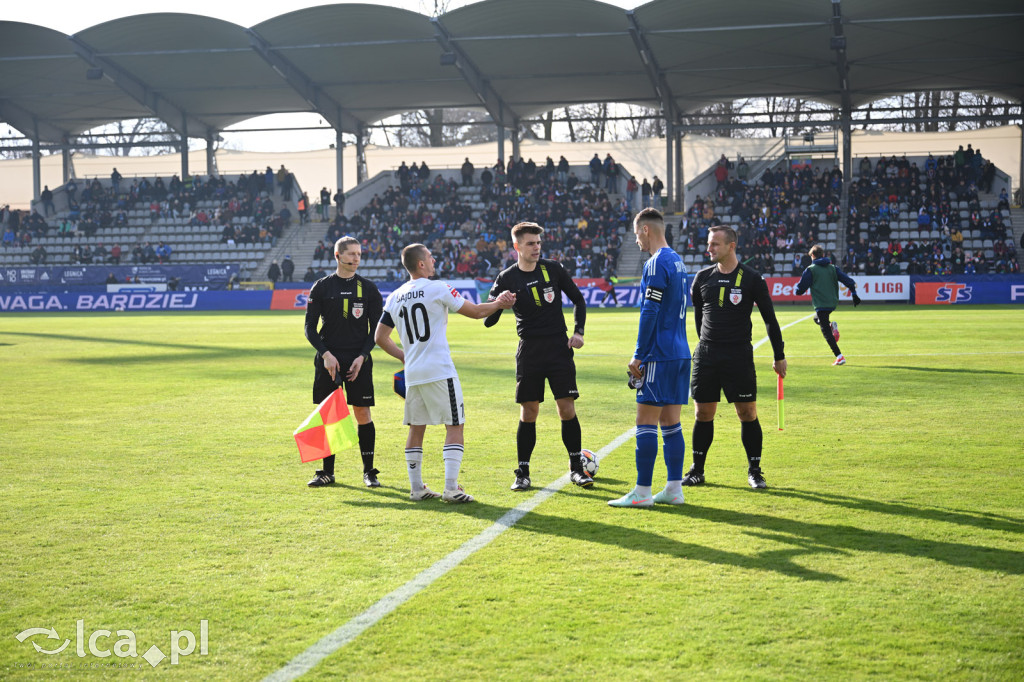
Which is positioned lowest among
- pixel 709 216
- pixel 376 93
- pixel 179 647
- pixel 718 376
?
pixel 179 647

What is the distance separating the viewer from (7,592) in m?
5.07

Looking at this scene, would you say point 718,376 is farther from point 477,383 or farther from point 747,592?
point 477,383

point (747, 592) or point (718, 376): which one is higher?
point (718, 376)

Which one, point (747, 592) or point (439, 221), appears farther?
point (439, 221)

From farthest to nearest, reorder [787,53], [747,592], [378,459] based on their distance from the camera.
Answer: [787,53], [378,459], [747,592]

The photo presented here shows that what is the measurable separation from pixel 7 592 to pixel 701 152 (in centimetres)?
4858

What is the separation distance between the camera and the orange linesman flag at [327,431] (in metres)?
7.70

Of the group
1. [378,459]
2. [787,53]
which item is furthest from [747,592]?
[787,53]

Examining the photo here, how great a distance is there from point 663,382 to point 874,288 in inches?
1262

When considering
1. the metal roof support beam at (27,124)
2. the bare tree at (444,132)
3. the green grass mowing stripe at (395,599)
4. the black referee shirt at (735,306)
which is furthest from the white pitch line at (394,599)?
the bare tree at (444,132)

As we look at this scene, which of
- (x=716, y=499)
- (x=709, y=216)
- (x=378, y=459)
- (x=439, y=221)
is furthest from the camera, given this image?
(x=439, y=221)

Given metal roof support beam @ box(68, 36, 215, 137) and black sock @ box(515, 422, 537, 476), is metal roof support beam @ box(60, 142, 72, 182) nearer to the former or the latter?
metal roof support beam @ box(68, 36, 215, 137)

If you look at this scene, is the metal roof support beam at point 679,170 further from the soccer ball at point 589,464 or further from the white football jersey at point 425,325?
the white football jersey at point 425,325

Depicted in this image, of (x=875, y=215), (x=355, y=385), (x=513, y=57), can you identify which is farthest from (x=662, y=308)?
(x=875, y=215)
